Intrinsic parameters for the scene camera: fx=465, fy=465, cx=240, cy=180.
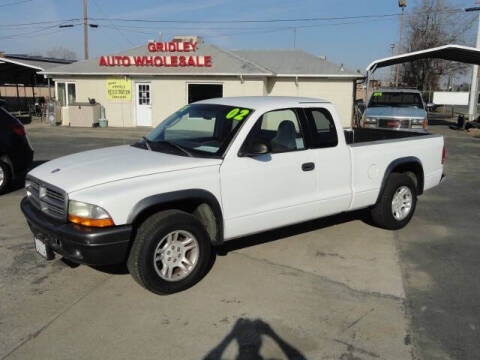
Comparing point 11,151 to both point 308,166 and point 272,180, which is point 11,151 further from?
point 308,166

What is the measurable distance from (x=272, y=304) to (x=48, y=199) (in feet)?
7.29

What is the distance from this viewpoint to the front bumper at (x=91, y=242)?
12.3ft

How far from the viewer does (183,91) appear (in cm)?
2189

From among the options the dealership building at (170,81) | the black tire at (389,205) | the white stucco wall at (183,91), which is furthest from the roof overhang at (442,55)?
the black tire at (389,205)

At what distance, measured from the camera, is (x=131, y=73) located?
22.0 metres

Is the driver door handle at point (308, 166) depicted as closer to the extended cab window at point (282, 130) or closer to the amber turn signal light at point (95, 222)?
the extended cab window at point (282, 130)

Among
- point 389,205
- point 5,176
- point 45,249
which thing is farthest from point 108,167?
point 5,176

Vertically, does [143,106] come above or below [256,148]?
below

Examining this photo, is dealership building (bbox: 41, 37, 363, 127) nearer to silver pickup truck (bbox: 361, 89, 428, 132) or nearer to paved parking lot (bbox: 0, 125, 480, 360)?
silver pickup truck (bbox: 361, 89, 428, 132)

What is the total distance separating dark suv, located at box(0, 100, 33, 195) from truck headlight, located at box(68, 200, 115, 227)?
5.06 metres

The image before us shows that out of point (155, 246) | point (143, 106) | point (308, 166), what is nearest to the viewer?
point (155, 246)

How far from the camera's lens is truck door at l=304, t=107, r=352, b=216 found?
521 cm

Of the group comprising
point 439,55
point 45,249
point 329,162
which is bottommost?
point 45,249

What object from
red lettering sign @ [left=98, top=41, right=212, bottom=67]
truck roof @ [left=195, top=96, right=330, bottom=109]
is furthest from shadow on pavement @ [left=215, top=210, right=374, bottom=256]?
red lettering sign @ [left=98, top=41, right=212, bottom=67]
